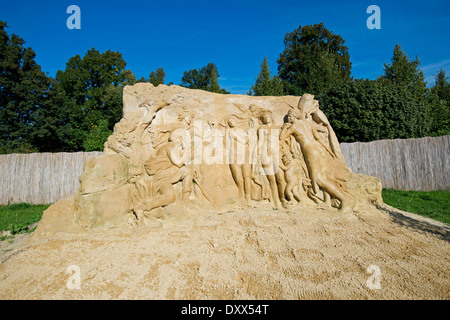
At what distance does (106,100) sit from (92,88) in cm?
220

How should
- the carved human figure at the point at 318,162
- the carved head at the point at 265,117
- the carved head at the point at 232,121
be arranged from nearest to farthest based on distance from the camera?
the carved human figure at the point at 318,162, the carved head at the point at 232,121, the carved head at the point at 265,117

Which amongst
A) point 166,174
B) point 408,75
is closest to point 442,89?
point 408,75

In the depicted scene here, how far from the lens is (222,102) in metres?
6.40

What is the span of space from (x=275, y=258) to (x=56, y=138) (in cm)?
1856

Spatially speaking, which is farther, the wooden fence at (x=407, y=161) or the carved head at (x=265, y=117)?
the wooden fence at (x=407, y=161)

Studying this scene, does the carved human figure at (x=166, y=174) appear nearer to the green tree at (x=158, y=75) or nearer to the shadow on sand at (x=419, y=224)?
the shadow on sand at (x=419, y=224)

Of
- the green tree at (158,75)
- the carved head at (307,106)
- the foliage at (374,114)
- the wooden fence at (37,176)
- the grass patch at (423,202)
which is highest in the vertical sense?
the green tree at (158,75)

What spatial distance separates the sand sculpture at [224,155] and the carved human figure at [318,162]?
0.02 m

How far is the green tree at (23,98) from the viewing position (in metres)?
15.1

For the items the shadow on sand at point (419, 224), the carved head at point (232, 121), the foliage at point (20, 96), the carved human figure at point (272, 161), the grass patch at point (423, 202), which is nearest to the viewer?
the shadow on sand at point (419, 224)

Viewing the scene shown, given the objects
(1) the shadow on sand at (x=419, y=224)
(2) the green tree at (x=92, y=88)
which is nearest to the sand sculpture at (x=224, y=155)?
(1) the shadow on sand at (x=419, y=224)

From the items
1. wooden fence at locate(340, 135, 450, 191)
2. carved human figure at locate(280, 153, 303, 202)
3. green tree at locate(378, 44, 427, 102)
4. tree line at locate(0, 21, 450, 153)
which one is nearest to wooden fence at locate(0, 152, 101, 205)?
tree line at locate(0, 21, 450, 153)

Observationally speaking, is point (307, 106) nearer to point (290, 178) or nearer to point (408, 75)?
point (290, 178)
